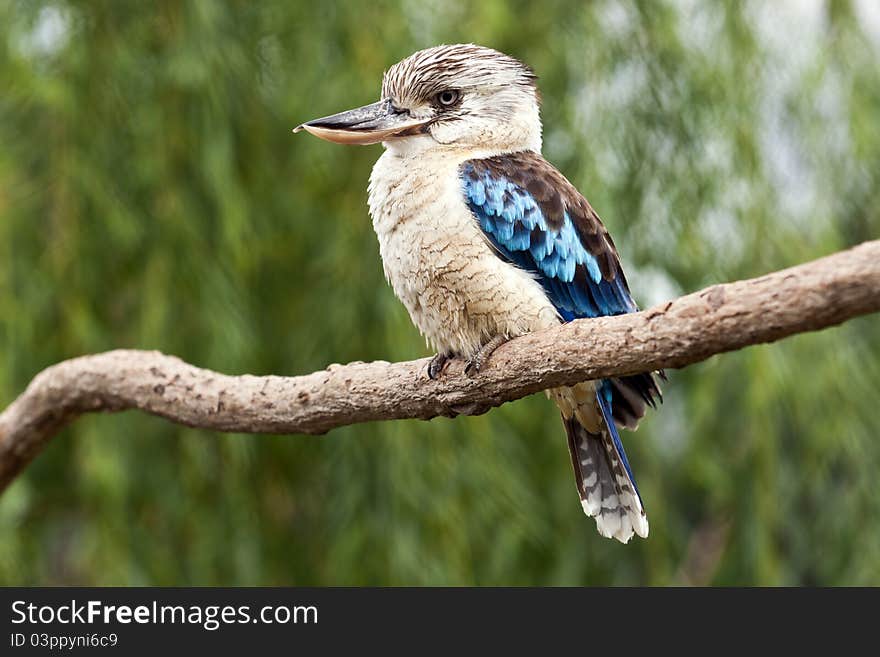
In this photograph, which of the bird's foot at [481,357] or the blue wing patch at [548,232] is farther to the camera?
the blue wing patch at [548,232]

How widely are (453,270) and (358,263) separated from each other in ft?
2.44

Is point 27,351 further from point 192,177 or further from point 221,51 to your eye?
point 221,51

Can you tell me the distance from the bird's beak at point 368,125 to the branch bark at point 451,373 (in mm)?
345

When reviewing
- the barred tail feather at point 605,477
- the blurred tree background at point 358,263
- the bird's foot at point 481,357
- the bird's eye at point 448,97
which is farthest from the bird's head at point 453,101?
the blurred tree background at point 358,263

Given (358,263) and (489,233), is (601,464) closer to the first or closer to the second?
(489,233)

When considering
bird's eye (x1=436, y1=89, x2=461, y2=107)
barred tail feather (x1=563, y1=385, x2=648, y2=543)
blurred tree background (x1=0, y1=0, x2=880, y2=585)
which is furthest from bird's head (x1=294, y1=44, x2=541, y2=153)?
blurred tree background (x1=0, y1=0, x2=880, y2=585)

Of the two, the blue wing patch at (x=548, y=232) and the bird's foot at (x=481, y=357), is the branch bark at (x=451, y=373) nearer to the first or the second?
the bird's foot at (x=481, y=357)

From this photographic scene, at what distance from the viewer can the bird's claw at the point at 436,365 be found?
1.62 m

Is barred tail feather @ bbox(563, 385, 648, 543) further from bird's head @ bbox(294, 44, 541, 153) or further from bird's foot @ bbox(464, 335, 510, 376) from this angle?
bird's head @ bbox(294, 44, 541, 153)

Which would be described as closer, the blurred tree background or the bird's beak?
the bird's beak

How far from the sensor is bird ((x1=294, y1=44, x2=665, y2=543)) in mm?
1686

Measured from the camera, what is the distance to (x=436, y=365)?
5.36 ft
